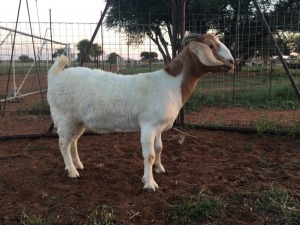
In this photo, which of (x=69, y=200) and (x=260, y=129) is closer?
(x=69, y=200)

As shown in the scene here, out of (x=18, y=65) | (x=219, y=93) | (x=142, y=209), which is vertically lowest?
(x=142, y=209)

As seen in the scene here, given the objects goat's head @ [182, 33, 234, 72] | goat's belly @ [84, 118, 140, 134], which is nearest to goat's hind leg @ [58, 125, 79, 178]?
goat's belly @ [84, 118, 140, 134]

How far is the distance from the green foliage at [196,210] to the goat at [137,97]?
2.04 ft

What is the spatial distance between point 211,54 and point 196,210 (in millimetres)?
1877

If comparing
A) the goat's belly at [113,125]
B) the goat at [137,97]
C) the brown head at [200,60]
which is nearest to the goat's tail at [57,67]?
the goat at [137,97]

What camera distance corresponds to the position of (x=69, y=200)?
154 inches

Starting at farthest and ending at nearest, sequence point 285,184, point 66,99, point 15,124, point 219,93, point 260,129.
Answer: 1. point 219,93
2. point 15,124
3. point 260,129
4. point 66,99
5. point 285,184

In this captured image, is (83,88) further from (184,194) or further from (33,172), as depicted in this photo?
(184,194)

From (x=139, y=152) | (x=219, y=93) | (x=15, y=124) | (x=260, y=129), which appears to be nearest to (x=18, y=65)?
(x=15, y=124)

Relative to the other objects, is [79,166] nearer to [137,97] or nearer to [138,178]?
[138,178]

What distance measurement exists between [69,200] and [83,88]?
1476 millimetres

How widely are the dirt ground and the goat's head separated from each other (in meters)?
1.47

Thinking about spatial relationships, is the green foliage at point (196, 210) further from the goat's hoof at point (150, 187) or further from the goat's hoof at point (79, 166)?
the goat's hoof at point (79, 166)

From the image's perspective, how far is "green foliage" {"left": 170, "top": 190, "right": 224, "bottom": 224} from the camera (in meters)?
3.46
